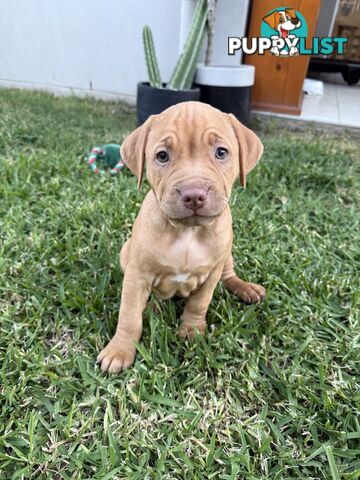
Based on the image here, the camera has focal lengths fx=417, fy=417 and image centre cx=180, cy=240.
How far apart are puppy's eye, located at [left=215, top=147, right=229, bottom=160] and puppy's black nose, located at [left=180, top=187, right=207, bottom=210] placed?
0.34 meters

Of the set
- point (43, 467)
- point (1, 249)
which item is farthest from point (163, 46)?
point (43, 467)

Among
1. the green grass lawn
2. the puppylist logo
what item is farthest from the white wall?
the green grass lawn

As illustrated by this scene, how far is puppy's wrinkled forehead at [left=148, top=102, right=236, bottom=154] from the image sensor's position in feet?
6.63

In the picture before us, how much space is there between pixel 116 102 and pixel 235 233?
188 inches

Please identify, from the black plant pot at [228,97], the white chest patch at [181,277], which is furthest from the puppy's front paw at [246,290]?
the black plant pot at [228,97]

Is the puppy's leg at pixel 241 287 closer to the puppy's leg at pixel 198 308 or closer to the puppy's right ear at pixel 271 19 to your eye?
the puppy's leg at pixel 198 308

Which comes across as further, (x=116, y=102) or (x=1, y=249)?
(x=116, y=102)

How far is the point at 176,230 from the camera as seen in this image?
223 cm

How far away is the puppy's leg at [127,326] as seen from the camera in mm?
2283

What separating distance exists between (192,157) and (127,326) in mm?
1025

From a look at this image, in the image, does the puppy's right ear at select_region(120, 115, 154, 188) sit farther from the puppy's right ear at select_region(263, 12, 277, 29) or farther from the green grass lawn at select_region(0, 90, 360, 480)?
the puppy's right ear at select_region(263, 12, 277, 29)

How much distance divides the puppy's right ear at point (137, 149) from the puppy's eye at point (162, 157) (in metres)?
0.18

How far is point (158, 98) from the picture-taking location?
528cm

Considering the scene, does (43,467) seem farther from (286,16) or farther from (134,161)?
(286,16)
